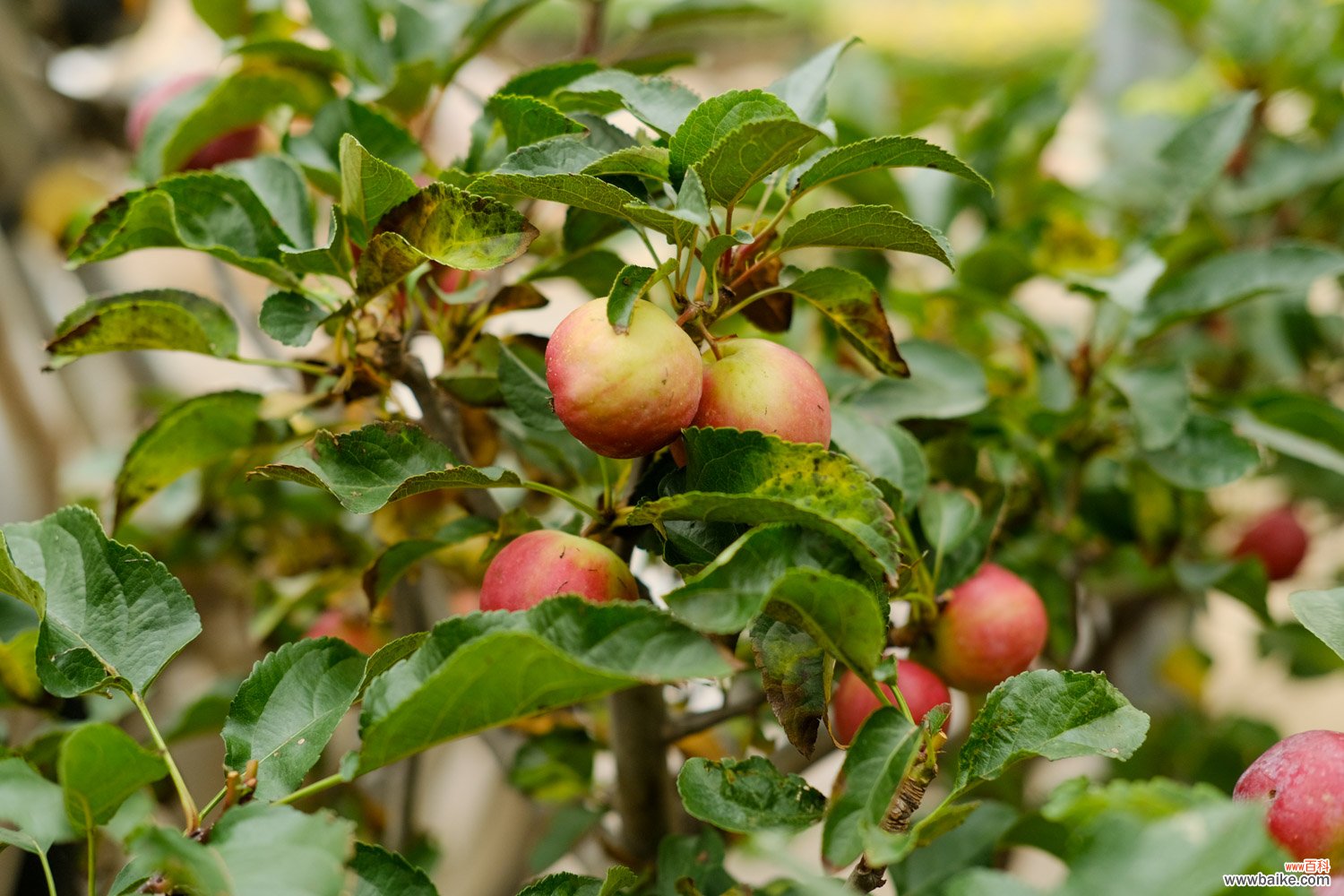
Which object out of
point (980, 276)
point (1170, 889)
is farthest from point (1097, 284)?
point (1170, 889)

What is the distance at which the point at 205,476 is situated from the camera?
904mm

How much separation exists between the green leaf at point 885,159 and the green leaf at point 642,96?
72 millimetres

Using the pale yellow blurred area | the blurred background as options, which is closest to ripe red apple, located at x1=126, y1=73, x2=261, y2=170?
the blurred background

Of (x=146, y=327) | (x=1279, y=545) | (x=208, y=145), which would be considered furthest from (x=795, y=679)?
(x=1279, y=545)

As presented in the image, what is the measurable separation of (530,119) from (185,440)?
0.29 m

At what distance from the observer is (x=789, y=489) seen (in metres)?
0.41

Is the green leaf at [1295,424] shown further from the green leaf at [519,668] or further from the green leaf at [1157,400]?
the green leaf at [519,668]

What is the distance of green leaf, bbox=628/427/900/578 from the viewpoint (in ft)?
1.30

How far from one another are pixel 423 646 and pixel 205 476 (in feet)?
1.94

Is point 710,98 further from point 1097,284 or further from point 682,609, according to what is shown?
point 1097,284

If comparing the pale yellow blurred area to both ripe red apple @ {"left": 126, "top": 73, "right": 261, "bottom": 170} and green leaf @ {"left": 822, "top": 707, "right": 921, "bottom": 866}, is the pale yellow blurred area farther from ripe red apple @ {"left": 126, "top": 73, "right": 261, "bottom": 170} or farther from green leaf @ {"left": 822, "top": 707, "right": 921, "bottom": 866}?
green leaf @ {"left": 822, "top": 707, "right": 921, "bottom": 866}

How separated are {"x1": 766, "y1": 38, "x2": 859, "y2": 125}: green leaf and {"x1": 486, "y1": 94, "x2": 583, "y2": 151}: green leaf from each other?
10 cm

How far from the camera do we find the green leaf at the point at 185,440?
1.97 feet

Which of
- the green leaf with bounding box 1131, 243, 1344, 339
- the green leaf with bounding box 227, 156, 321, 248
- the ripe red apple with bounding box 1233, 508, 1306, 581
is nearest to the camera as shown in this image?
the green leaf with bounding box 227, 156, 321, 248
